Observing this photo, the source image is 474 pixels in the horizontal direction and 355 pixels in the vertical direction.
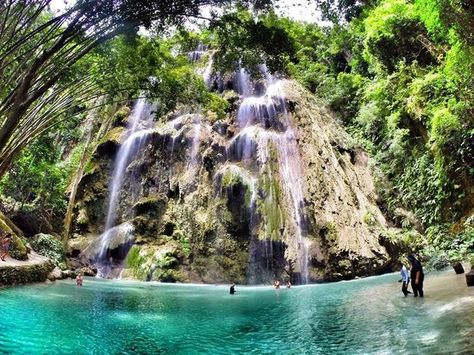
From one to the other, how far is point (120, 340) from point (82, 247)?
17093 millimetres

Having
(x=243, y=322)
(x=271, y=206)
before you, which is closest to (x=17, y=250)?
(x=243, y=322)

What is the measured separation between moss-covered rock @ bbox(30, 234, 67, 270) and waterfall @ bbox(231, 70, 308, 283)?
10.1m

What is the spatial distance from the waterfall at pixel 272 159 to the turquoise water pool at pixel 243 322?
4.92 metres

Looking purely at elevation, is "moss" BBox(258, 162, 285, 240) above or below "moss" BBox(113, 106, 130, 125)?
below

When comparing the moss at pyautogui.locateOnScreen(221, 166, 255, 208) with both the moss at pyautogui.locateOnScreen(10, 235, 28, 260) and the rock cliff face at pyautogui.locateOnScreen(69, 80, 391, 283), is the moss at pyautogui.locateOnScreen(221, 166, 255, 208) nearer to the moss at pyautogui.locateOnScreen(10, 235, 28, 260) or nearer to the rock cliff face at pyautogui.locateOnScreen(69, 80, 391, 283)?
the rock cliff face at pyautogui.locateOnScreen(69, 80, 391, 283)

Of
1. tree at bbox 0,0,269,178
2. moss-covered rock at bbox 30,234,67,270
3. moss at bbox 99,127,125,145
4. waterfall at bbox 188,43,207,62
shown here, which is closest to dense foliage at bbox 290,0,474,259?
tree at bbox 0,0,269,178

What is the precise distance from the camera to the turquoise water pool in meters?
7.33

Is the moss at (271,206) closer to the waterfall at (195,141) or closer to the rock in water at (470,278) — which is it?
the waterfall at (195,141)

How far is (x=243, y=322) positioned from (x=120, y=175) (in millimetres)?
18502

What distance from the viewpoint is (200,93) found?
15.7 meters

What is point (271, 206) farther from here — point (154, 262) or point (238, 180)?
point (154, 262)

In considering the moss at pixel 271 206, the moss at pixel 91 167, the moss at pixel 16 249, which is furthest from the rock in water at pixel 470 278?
the moss at pixel 91 167

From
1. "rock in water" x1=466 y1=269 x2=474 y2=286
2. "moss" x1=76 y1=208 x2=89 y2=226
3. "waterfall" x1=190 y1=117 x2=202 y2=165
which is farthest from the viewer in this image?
"moss" x1=76 y1=208 x2=89 y2=226

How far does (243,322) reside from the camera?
10.1 meters
